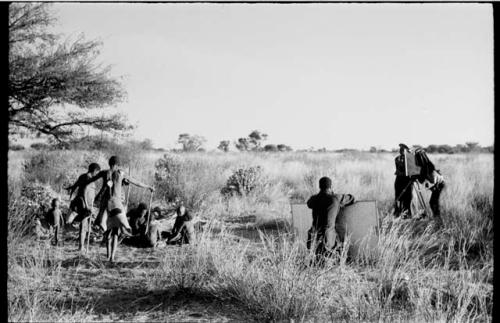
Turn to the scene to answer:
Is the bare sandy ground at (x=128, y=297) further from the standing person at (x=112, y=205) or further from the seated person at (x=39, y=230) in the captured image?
the seated person at (x=39, y=230)

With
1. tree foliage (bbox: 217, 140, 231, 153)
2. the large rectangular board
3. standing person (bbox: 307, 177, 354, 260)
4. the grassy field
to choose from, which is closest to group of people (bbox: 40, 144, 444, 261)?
standing person (bbox: 307, 177, 354, 260)

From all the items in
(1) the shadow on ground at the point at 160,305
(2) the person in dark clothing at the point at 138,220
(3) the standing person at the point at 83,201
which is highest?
(3) the standing person at the point at 83,201

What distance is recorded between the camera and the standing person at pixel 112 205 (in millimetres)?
5973

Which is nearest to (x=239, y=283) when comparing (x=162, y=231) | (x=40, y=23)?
(x=162, y=231)

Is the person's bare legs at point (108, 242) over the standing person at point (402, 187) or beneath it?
beneath

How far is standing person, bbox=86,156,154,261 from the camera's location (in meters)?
5.97

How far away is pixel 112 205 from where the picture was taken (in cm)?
601

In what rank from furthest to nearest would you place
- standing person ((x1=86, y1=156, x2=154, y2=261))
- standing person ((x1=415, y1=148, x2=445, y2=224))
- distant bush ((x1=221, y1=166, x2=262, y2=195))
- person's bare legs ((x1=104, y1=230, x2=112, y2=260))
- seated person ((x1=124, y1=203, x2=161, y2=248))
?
distant bush ((x1=221, y1=166, x2=262, y2=195)) < standing person ((x1=415, y1=148, x2=445, y2=224)) < seated person ((x1=124, y1=203, x2=161, y2=248)) < person's bare legs ((x1=104, y1=230, x2=112, y2=260)) < standing person ((x1=86, y1=156, x2=154, y2=261))

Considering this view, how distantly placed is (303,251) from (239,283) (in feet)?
3.33

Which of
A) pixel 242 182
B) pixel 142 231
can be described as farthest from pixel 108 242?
pixel 242 182

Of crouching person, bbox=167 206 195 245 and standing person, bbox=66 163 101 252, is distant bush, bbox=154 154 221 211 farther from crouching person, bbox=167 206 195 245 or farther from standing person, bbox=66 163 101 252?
standing person, bbox=66 163 101 252

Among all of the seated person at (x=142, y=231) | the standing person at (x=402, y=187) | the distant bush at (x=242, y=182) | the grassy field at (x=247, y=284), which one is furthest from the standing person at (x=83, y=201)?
the standing person at (x=402, y=187)

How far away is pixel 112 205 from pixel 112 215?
14 cm

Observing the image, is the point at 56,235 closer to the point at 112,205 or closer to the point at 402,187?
the point at 112,205
